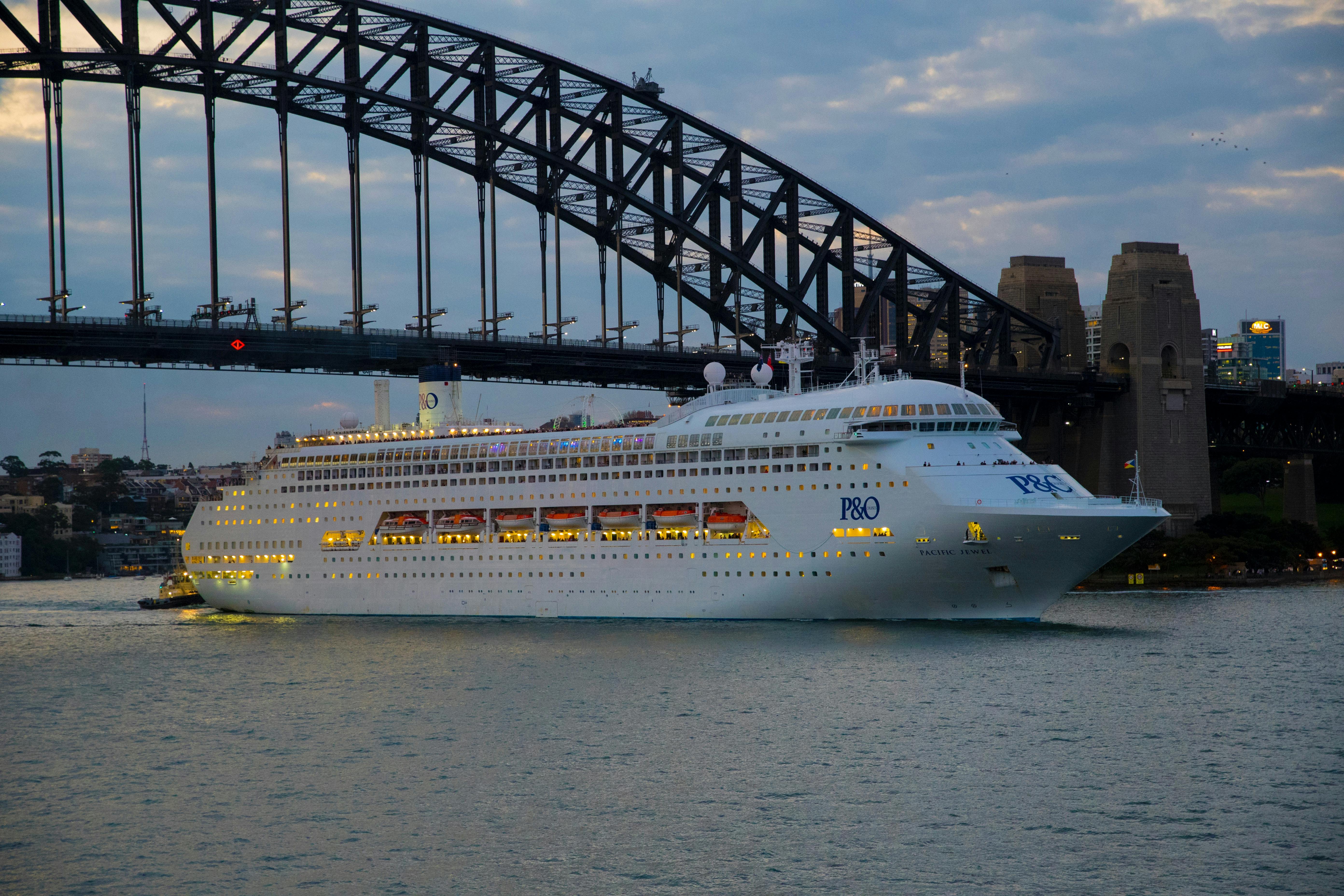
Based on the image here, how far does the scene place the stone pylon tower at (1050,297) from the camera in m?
94.8

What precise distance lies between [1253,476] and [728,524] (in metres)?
92.5

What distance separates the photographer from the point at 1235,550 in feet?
251

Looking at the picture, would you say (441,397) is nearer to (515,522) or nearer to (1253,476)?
(515,522)

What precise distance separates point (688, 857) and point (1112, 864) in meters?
6.37

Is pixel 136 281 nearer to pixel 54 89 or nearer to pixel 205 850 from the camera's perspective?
pixel 54 89

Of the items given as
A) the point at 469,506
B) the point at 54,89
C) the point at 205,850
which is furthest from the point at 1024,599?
the point at 54,89

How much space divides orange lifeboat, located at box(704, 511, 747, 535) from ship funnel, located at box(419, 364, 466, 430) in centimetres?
1921

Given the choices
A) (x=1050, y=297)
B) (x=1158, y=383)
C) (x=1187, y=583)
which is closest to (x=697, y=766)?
(x=1187, y=583)

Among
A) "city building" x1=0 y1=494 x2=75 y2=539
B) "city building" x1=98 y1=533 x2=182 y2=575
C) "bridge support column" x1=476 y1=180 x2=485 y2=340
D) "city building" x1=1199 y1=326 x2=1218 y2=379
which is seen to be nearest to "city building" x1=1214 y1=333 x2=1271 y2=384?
"city building" x1=1199 y1=326 x2=1218 y2=379

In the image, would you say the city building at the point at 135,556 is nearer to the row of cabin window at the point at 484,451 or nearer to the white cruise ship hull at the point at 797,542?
the row of cabin window at the point at 484,451

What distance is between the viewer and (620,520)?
1949 inches

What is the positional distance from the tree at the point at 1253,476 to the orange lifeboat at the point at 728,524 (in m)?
88.9

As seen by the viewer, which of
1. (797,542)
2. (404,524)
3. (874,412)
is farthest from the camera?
(404,524)

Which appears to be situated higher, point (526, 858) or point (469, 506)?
point (469, 506)
